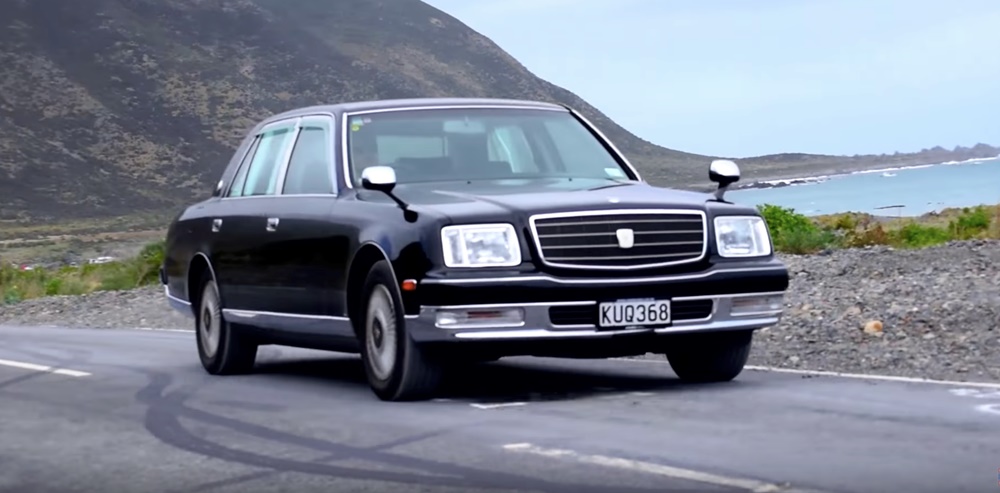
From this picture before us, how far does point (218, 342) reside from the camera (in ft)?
38.3

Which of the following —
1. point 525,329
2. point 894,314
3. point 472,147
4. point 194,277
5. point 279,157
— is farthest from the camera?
point 894,314

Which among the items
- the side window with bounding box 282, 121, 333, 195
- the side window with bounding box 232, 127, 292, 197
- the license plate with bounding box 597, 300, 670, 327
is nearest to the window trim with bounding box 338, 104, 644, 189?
the side window with bounding box 282, 121, 333, 195

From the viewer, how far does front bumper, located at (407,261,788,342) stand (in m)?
8.66

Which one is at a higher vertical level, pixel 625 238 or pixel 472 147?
pixel 472 147

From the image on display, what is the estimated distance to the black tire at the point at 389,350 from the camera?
8.93 m

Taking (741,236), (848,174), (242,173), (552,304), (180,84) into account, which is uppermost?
(180,84)

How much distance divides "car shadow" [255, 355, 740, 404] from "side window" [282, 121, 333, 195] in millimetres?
1176

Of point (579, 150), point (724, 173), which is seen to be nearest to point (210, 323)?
point (579, 150)

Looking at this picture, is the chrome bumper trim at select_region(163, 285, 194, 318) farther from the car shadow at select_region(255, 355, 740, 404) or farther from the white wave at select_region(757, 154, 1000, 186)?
the white wave at select_region(757, 154, 1000, 186)

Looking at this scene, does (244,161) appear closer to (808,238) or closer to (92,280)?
(808,238)

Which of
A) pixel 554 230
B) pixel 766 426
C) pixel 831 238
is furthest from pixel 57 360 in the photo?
pixel 831 238

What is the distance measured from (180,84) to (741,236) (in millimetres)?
90834

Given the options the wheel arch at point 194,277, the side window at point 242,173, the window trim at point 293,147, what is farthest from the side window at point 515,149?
the wheel arch at point 194,277

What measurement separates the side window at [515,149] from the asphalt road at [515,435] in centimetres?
123
